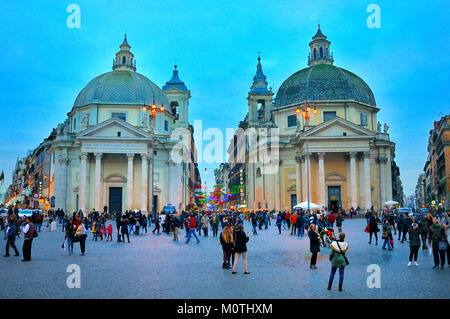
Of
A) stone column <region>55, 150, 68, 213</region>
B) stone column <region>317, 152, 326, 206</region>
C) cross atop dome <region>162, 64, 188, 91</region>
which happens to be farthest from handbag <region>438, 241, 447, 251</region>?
cross atop dome <region>162, 64, 188, 91</region>

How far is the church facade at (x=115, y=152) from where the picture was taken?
5422cm

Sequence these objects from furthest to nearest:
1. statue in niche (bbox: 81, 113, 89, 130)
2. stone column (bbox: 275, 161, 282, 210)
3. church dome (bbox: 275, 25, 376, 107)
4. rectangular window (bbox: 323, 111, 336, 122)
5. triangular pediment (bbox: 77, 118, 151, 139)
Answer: church dome (bbox: 275, 25, 376, 107) → rectangular window (bbox: 323, 111, 336, 122) → stone column (bbox: 275, 161, 282, 210) → statue in niche (bbox: 81, 113, 89, 130) → triangular pediment (bbox: 77, 118, 151, 139)

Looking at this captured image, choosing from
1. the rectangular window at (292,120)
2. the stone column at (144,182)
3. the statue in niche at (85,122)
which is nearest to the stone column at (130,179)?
the stone column at (144,182)

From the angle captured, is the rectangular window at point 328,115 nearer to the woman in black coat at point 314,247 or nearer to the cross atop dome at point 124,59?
the cross atop dome at point 124,59

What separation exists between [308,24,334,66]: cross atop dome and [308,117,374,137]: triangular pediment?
17397 millimetres

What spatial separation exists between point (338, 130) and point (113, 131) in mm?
26843

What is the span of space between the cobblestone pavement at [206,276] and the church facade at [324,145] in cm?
3598

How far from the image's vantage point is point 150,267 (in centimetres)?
1468

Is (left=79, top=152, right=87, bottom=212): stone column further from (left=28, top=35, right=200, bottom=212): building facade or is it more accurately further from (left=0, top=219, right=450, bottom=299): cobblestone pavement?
(left=0, top=219, right=450, bottom=299): cobblestone pavement

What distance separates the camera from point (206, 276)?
12953 millimetres

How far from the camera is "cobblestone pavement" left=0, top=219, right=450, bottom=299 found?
10.4 metres

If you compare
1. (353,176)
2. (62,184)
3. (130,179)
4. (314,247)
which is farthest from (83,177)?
(314,247)
